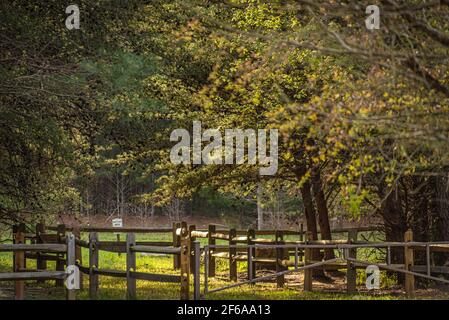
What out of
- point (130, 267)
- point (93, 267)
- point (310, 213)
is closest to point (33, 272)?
point (130, 267)

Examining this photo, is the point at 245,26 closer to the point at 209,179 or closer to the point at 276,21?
the point at 276,21

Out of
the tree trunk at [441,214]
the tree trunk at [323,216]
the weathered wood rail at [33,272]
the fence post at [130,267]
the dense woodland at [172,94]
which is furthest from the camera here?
the tree trunk at [323,216]

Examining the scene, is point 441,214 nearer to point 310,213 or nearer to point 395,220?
point 395,220

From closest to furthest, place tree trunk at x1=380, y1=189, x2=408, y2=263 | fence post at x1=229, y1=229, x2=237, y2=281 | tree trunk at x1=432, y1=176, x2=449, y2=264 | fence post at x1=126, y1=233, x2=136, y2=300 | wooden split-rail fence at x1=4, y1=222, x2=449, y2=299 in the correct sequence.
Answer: wooden split-rail fence at x1=4, y1=222, x2=449, y2=299 < fence post at x1=126, y1=233, x2=136, y2=300 < tree trunk at x1=432, y1=176, x2=449, y2=264 < tree trunk at x1=380, y1=189, x2=408, y2=263 < fence post at x1=229, y1=229, x2=237, y2=281

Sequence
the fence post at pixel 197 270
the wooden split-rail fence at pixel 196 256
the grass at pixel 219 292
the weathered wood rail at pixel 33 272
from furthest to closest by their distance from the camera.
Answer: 1. the grass at pixel 219 292
2. the wooden split-rail fence at pixel 196 256
3. the fence post at pixel 197 270
4. the weathered wood rail at pixel 33 272

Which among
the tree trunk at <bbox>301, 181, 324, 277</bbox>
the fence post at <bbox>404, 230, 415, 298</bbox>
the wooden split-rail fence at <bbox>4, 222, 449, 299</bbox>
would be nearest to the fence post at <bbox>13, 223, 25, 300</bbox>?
the wooden split-rail fence at <bbox>4, 222, 449, 299</bbox>

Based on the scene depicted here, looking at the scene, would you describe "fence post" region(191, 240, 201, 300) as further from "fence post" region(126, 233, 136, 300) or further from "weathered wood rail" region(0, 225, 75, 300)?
"weathered wood rail" region(0, 225, 75, 300)

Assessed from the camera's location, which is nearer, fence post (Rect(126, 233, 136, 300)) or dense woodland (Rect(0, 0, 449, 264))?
fence post (Rect(126, 233, 136, 300))

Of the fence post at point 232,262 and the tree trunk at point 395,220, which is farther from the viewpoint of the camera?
the fence post at point 232,262

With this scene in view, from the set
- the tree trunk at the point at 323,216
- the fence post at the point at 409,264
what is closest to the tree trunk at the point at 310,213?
the tree trunk at the point at 323,216

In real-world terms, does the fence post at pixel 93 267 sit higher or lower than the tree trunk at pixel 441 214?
lower

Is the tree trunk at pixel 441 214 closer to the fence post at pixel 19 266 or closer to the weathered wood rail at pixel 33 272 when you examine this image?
the weathered wood rail at pixel 33 272

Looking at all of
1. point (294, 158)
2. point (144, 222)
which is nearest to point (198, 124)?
point (294, 158)

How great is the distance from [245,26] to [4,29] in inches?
219
